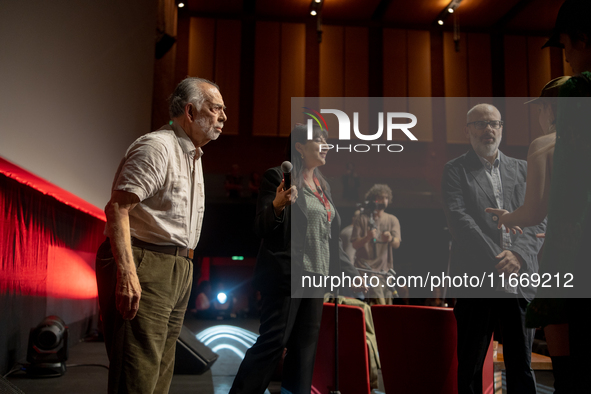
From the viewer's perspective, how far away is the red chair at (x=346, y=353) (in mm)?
1975

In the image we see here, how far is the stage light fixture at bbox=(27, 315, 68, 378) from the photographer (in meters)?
2.90

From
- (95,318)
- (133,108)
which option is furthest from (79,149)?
(95,318)

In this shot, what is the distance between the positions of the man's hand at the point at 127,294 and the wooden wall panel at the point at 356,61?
316 inches

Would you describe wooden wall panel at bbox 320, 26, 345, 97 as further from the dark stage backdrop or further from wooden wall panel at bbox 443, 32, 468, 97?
the dark stage backdrop

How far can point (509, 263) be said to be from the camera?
5.27 ft

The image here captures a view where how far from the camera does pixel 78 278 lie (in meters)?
4.30

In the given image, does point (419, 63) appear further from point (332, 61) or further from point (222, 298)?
point (222, 298)

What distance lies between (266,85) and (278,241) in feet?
23.9

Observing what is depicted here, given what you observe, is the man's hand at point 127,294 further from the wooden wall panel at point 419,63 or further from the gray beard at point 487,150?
the wooden wall panel at point 419,63

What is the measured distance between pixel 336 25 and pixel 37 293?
296 inches

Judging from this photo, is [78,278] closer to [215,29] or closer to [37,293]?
[37,293]

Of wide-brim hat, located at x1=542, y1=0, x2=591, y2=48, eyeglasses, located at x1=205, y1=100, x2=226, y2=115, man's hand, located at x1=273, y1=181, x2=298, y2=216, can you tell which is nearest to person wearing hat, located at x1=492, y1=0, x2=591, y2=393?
wide-brim hat, located at x1=542, y1=0, x2=591, y2=48

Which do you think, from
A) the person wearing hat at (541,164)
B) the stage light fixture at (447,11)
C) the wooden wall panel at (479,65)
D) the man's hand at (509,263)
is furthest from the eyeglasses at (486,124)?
the wooden wall panel at (479,65)

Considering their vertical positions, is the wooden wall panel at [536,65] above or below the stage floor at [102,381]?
above
